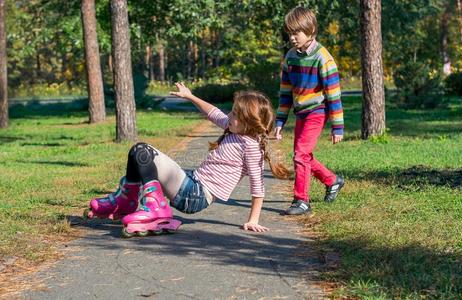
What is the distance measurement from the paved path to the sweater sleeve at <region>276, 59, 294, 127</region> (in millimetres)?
1190

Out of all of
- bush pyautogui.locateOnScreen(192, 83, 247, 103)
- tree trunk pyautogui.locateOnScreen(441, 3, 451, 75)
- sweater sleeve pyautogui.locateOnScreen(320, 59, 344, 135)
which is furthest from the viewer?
tree trunk pyautogui.locateOnScreen(441, 3, 451, 75)

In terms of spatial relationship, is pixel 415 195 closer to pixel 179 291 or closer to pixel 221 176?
pixel 221 176

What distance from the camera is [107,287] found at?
15.9ft

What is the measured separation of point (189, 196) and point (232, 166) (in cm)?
43

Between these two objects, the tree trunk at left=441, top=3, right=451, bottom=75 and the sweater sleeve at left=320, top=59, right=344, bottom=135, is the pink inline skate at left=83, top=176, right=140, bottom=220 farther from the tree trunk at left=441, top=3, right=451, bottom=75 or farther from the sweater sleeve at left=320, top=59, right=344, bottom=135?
the tree trunk at left=441, top=3, right=451, bottom=75

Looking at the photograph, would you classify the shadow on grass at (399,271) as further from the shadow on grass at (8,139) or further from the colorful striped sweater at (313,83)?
the shadow on grass at (8,139)

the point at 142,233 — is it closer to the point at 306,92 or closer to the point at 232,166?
the point at 232,166

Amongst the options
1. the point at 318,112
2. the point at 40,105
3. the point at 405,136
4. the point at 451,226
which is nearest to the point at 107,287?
the point at 451,226

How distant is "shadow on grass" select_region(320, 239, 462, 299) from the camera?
4406 mm

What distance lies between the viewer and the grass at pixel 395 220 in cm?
461

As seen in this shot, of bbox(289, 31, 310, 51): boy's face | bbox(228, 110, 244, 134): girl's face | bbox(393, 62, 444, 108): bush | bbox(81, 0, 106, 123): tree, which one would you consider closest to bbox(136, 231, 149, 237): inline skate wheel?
bbox(228, 110, 244, 134): girl's face

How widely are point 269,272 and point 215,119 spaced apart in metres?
2.05

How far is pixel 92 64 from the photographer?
25.8 m

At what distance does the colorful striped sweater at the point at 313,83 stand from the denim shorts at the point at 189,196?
5.25ft
